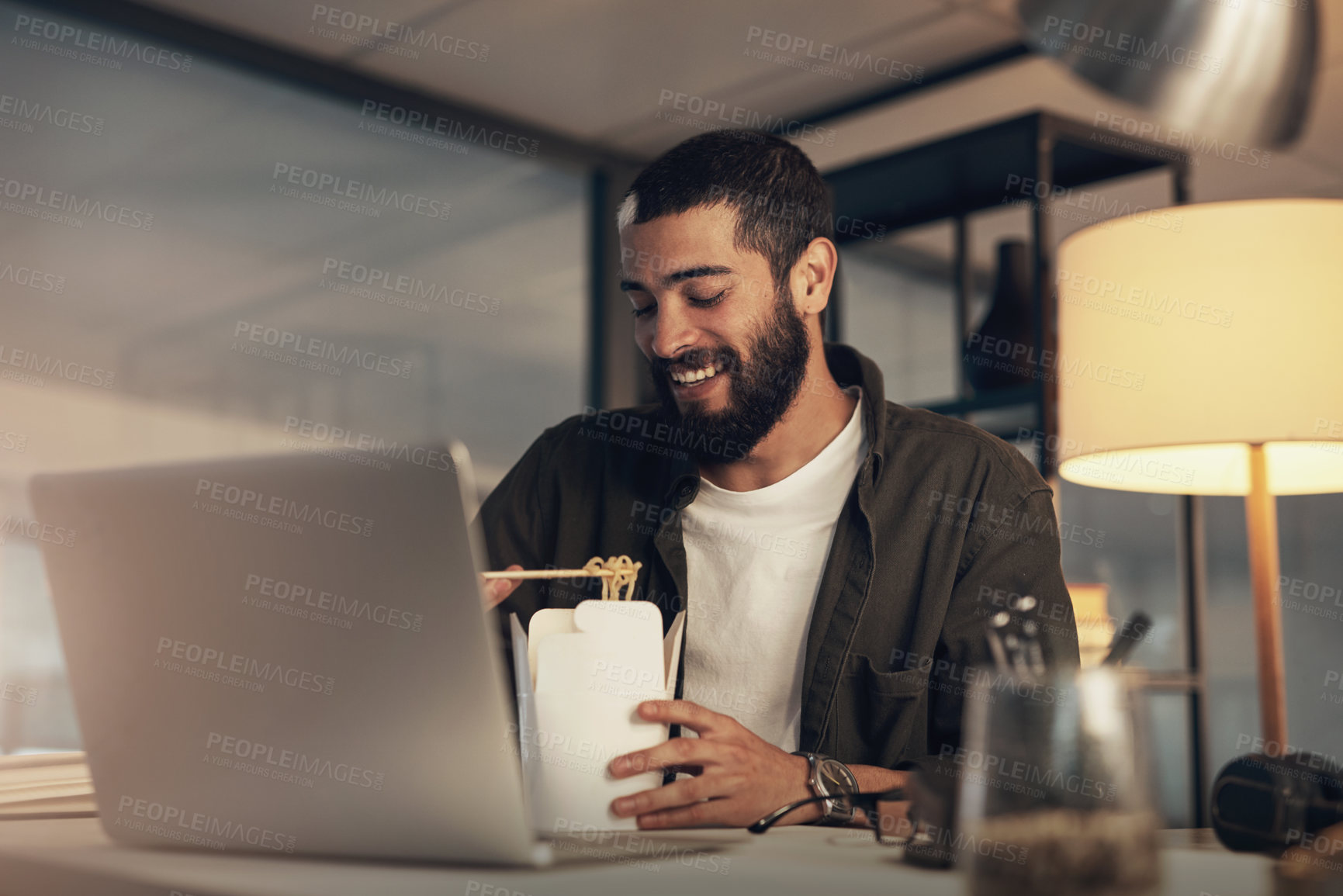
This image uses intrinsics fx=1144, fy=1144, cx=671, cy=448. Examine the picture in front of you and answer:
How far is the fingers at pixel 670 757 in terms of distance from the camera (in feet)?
2.63

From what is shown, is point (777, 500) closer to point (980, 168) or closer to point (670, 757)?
point (670, 757)

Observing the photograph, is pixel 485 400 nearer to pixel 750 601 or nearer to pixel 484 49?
pixel 484 49

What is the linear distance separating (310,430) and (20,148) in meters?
0.86

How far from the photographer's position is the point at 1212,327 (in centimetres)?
150

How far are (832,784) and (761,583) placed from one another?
46 centimetres

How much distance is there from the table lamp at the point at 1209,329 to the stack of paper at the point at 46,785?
4.27 feet

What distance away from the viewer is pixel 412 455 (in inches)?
22.7

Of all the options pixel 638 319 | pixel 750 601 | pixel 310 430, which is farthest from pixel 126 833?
pixel 310 430

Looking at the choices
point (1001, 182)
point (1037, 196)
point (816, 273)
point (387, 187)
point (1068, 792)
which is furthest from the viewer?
point (387, 187)

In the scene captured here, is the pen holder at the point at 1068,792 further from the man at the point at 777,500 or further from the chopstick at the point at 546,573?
the man at the point at 777,500

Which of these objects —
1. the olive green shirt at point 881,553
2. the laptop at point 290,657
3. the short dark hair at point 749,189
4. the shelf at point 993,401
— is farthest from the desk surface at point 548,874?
the shelf at point 993,401

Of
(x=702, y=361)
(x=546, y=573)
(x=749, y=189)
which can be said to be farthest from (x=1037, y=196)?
(x=546, y=573)

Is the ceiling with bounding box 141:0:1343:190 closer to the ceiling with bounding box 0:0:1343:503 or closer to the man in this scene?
the ceiling with bounding box 0:0:1343:503

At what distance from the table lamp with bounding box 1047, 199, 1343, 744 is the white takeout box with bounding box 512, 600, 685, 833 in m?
0.98
